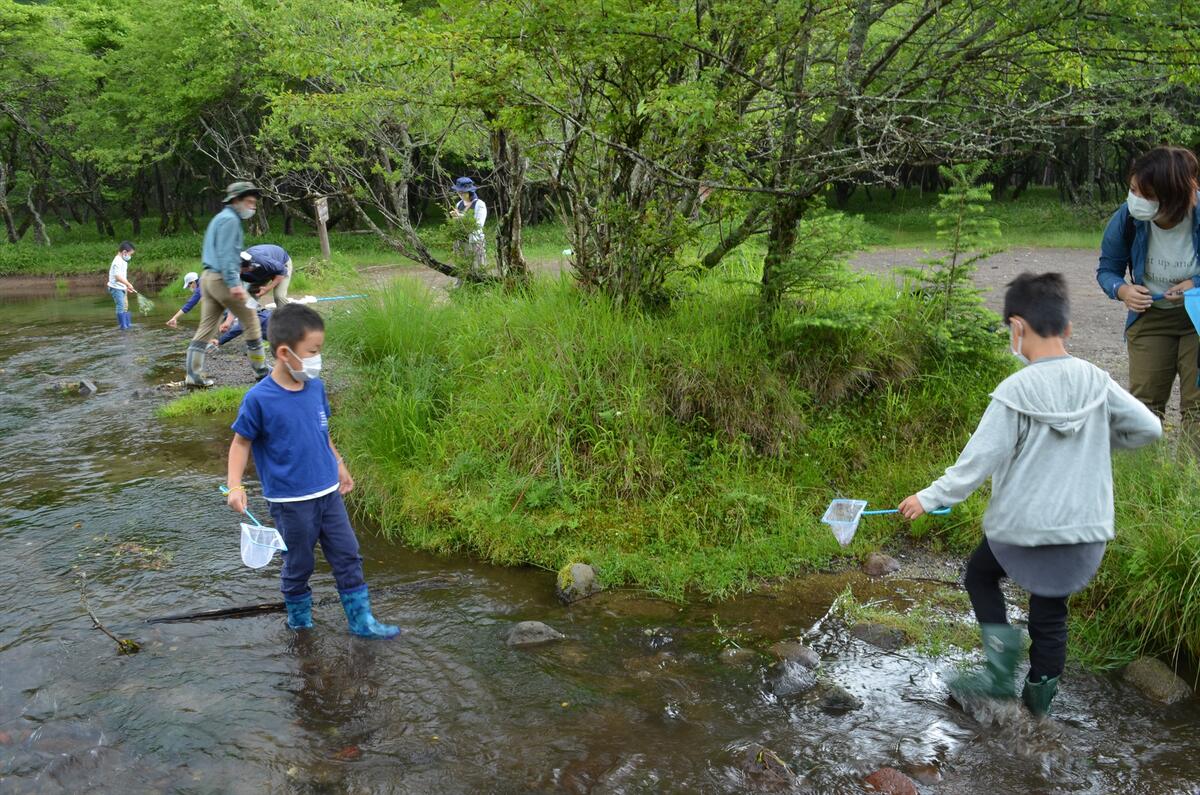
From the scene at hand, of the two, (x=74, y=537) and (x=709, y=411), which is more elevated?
(x=709, y=411)

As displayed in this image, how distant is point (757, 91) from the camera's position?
20.5 feet

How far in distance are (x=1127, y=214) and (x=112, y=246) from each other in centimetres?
3550

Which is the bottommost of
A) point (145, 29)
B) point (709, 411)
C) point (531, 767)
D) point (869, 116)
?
point (531, 767)

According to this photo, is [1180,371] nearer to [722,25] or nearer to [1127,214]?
[1127,214]

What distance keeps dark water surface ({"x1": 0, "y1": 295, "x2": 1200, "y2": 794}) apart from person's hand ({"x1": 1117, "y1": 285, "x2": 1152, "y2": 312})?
1947mm

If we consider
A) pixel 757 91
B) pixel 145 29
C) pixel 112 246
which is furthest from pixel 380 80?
pixel 112 246

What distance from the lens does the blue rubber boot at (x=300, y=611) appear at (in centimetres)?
459

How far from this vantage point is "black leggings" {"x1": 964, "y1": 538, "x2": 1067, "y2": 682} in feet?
11.3

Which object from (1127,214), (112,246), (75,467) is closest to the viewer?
(1127,214)

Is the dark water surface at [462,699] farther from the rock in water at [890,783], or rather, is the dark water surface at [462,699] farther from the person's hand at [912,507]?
the person's hand at [912,507]

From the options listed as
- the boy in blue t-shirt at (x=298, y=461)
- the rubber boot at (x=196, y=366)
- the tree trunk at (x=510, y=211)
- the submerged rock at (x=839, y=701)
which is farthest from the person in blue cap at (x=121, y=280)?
the submerged rock at (x=839, y=701)

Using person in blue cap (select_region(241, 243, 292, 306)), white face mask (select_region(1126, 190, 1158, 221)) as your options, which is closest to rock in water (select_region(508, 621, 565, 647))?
white face mask (select_region(1126, 190, 1158, 221))

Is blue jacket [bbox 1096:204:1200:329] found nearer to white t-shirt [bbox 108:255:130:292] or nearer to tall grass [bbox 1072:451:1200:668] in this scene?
tall grass [bbox 1072:451:1200:668]

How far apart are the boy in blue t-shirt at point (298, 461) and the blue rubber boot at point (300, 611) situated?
0.9 inches
